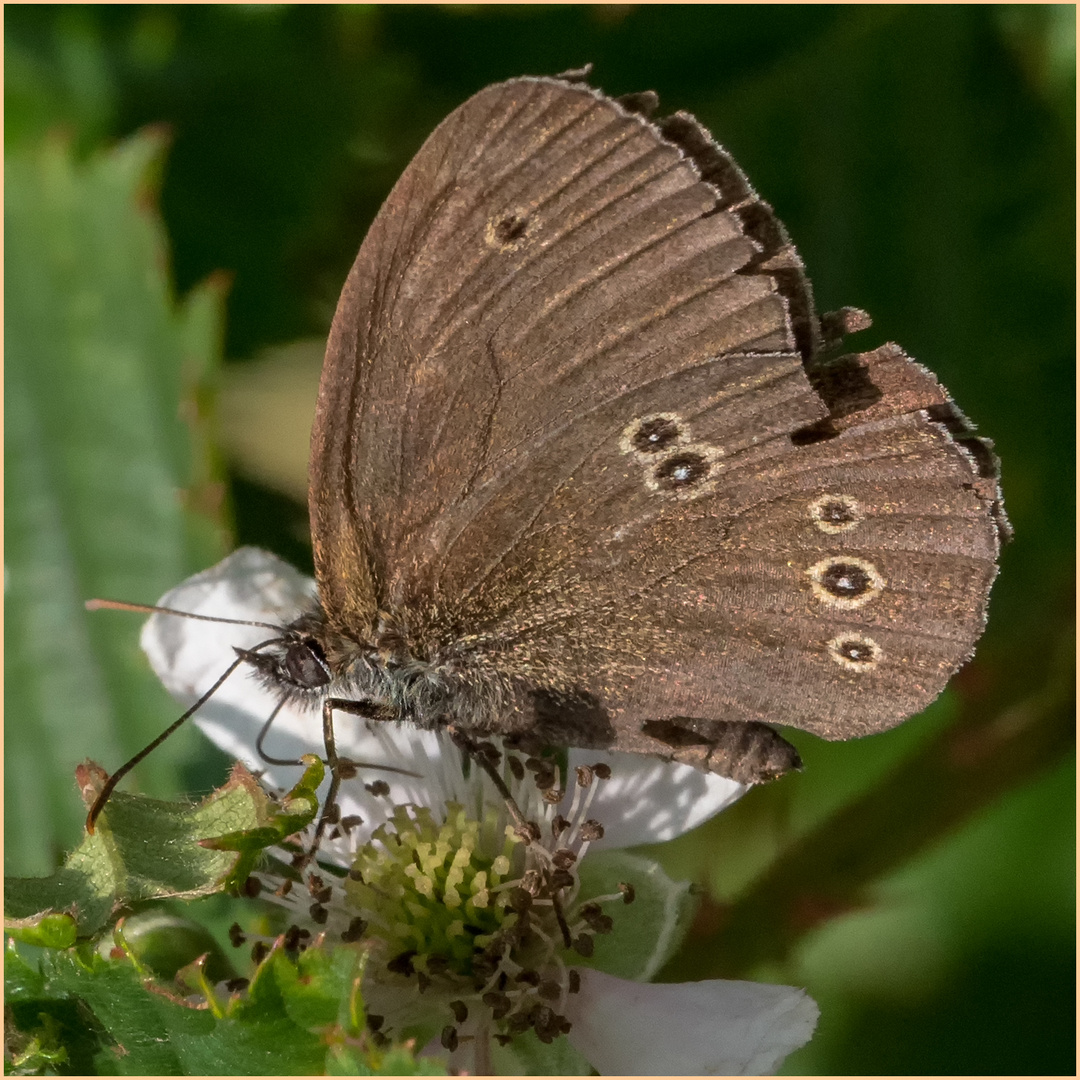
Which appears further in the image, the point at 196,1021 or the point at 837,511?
the point at 837,511

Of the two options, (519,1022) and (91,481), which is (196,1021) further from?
(91,481)

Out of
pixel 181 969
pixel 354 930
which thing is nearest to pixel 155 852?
pixel 181 969

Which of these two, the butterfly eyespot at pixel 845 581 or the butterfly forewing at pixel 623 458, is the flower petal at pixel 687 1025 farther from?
the butterfly eyespot at pixel 845 581

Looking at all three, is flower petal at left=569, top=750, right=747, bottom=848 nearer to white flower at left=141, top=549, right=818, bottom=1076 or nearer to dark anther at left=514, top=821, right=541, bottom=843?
white flower at left=141, top=549, right=818, bottom=1076

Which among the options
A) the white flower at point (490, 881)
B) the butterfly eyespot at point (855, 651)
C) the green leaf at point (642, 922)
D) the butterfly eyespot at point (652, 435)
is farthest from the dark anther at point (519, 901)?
the butterfly eyespot at point (652, 435)

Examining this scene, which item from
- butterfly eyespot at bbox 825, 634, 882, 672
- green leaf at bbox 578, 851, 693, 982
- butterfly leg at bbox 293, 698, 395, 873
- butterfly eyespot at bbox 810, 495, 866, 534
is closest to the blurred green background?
green leaf at bbox 578, 851, 693, 982

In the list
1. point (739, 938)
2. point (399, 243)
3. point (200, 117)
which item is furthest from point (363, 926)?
point (200, 117)

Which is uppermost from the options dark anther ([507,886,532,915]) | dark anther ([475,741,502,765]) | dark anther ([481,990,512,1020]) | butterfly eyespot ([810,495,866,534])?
butterfly eyespot ([810,495,866,534])

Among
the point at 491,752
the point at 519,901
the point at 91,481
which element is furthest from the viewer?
the point at 91,481
